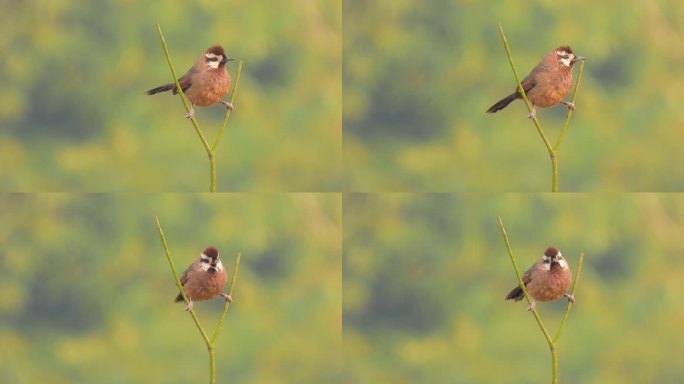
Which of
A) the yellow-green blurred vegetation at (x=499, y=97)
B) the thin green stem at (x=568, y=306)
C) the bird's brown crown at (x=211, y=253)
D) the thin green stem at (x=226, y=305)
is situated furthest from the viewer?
the yellow-green blurred vegetation at (x=499, y=97)

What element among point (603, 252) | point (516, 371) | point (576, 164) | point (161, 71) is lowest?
point (516, 371)

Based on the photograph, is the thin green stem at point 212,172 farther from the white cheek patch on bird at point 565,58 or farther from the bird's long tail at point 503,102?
the white cheek patch on bird at point 565,58

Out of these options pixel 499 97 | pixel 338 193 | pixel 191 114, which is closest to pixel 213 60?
pixel 191 114

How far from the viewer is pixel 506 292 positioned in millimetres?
4922

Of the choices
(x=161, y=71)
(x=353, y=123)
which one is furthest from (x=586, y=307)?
(x=161, y=71)

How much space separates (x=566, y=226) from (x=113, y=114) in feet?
6.06

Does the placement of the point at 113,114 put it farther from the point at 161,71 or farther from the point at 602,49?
the point at 602,49

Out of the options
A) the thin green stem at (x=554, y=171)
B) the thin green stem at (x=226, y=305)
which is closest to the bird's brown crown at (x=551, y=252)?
the thin green stem at (x=554, y=171)

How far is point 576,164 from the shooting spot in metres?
4.95

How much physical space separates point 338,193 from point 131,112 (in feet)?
2.91

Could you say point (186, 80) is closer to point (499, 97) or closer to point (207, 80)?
point (207, 80)

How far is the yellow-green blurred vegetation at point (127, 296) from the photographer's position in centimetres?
488

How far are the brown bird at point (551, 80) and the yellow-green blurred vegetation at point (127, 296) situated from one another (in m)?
1.14

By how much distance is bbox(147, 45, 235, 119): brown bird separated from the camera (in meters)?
4.82
